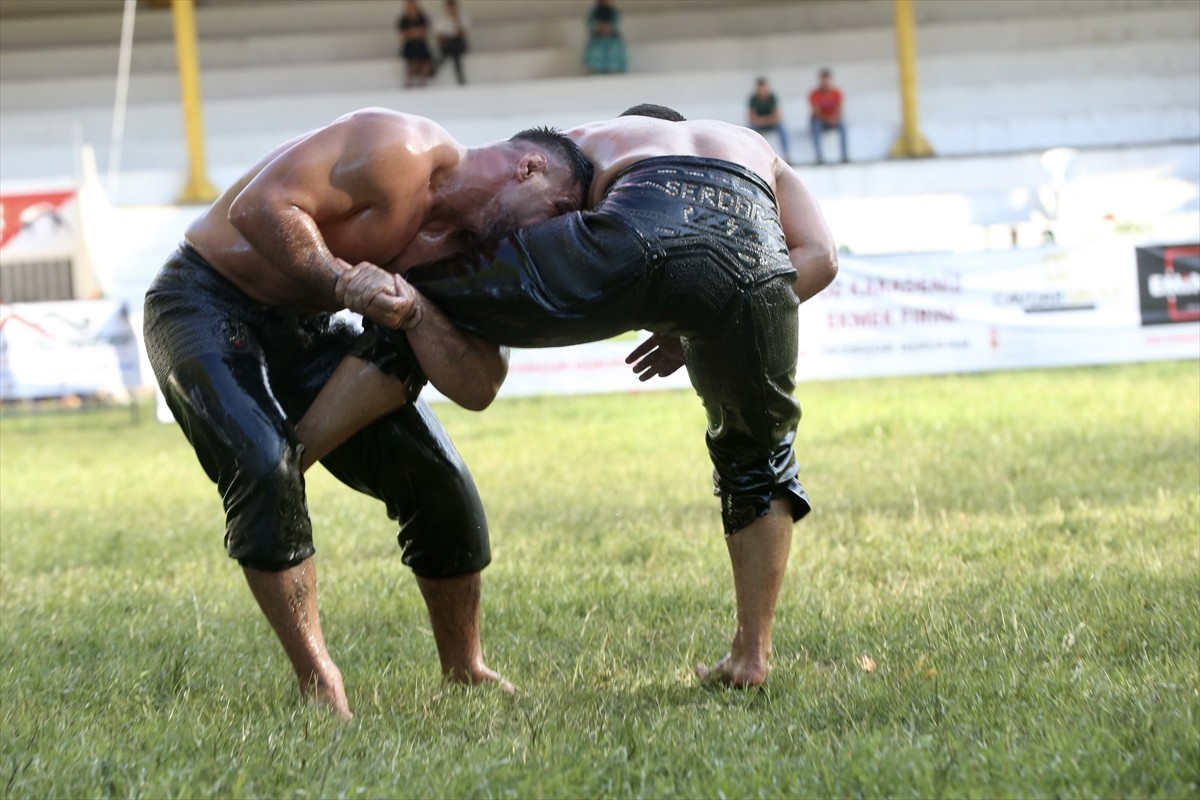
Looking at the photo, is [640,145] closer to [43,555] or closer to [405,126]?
[405,126]

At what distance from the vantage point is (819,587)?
4.98 m

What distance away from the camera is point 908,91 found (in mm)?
22641

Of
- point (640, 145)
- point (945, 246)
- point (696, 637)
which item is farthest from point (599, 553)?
point (945, 246)

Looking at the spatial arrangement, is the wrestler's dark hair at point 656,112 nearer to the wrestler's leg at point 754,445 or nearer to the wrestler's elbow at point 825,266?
the wrestler's elbow at point 825,266

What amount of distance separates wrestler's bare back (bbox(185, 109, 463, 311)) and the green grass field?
3.62 feet

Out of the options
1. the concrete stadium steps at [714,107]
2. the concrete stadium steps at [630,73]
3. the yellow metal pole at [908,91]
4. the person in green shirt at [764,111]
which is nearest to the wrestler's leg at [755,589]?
the person in green shirt at [764,111]

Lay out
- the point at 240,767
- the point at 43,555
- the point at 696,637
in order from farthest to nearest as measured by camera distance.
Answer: the point at 43,555
the point at 696,637
the point at 240,767

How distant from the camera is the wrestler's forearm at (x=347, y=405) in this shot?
3.55 metres

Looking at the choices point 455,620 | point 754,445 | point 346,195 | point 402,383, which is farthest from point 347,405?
point 754,445

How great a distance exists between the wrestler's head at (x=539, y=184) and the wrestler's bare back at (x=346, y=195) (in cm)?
16

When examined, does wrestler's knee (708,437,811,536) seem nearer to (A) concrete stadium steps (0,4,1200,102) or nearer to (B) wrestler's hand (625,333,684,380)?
(B) wrestler's hand (625,333,684,380)

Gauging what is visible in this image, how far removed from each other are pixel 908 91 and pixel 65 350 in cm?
1373

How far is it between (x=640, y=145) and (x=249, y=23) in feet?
75.8

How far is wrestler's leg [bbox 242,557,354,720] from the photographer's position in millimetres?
3559
